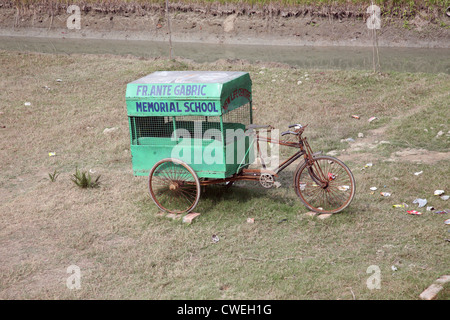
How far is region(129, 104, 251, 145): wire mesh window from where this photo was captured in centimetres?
564

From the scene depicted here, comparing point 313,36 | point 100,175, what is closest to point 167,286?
point 100,175

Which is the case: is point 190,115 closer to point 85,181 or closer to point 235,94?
point 235,94

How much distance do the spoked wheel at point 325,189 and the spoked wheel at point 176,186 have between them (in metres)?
1.14

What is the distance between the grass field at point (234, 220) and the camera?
4238 mm

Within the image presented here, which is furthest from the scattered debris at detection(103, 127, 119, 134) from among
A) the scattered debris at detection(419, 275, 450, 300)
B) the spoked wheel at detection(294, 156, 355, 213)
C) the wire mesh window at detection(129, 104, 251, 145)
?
the scattered debris at detection(419, 275, 450, 300)

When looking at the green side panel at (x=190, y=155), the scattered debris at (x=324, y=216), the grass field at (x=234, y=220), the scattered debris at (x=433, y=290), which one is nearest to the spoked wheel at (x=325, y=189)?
the scattered debris at (x=324, y=216)

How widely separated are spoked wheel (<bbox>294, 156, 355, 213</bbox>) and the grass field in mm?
167

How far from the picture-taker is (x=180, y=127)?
607 cm

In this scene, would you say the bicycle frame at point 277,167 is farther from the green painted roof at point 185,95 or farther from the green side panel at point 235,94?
the green painted roof at point 185,95

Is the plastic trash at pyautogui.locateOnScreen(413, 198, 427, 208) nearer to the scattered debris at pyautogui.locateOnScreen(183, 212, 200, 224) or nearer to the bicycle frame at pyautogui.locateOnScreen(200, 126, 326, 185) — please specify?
the bicycle frame at pyautogui.locateOnScreen(200, 126, 326, 185)

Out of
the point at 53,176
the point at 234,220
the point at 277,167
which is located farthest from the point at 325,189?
the point at 53,176

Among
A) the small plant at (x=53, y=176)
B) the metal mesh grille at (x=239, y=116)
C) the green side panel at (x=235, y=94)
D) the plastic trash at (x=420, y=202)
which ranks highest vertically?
the green side panel at (x=235, y=94)

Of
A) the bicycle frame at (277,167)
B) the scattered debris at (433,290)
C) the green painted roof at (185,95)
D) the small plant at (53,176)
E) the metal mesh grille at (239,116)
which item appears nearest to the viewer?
the scattered debris at (433,290)

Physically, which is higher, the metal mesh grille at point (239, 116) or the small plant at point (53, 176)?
the metal mesh grille at point (239, 116)
